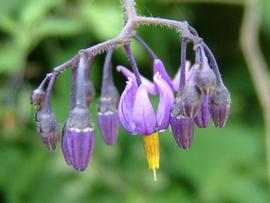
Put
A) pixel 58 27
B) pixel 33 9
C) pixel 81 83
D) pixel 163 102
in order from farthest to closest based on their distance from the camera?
pixel 58 27, pixel 33 9, pixel 163 102, pixel 81 83

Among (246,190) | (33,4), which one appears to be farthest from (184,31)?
(246,190)

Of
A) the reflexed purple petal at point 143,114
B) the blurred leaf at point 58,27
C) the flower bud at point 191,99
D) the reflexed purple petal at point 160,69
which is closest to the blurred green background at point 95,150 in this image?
the blurred leaf at point 58,27

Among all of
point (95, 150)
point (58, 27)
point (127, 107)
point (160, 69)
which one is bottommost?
point (95, 150)

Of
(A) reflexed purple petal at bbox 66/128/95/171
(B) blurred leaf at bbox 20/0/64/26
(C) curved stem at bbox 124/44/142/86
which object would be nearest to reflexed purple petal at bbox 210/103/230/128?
(C) curved stem at bbox 124/44/142/86

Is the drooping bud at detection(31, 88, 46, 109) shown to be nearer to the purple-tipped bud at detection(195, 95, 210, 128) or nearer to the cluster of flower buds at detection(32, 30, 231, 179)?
the cluster of flower buds at detection(32, 30, 231, 179)

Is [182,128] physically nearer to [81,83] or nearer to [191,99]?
[191,99]

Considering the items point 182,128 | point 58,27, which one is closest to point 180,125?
point 182,128
